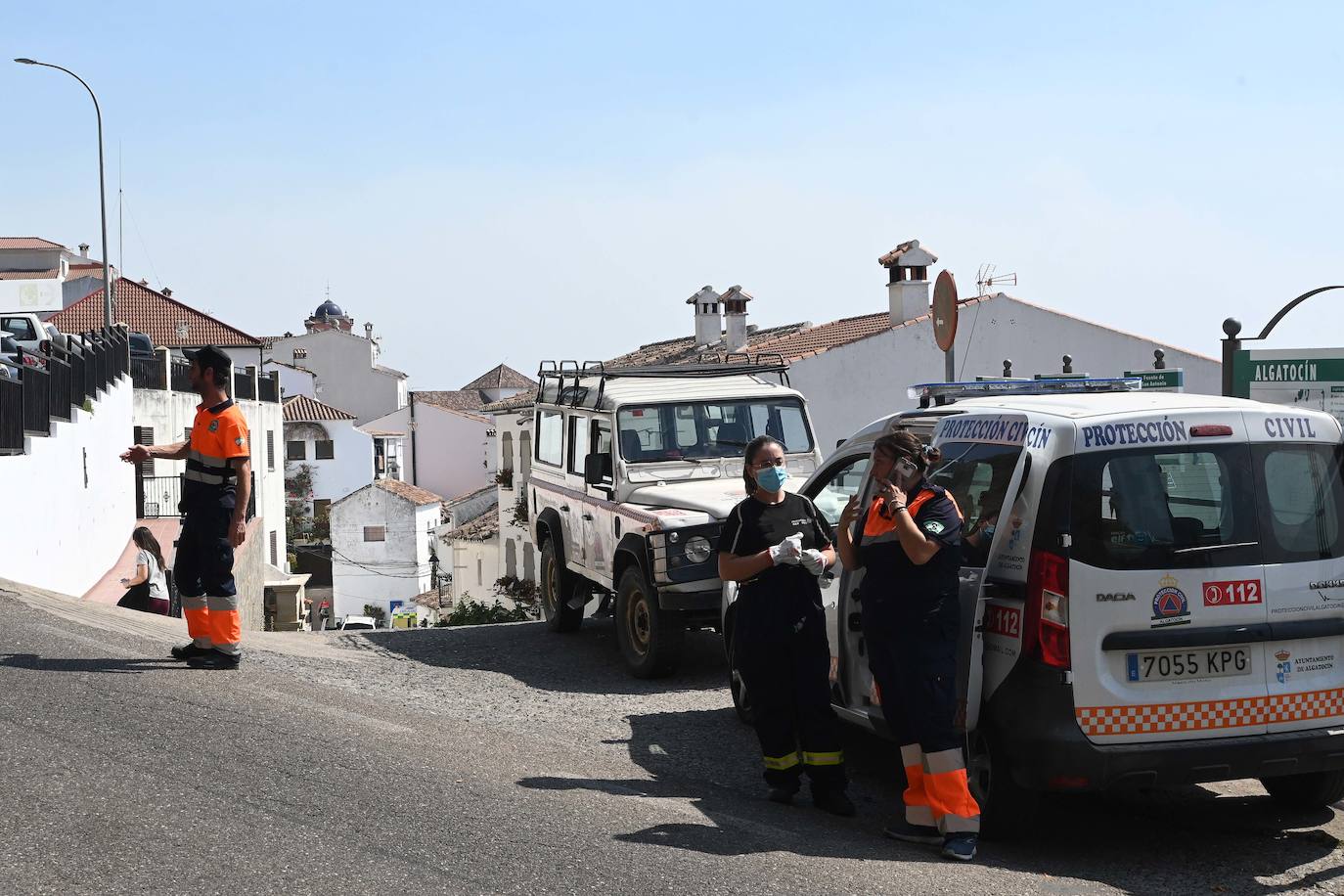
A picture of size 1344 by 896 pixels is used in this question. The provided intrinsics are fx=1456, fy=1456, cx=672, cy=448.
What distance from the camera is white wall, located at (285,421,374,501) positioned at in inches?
3137

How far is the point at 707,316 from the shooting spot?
1875 inches

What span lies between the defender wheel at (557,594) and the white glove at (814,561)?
22.2 ft

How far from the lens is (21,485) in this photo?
51.8ft

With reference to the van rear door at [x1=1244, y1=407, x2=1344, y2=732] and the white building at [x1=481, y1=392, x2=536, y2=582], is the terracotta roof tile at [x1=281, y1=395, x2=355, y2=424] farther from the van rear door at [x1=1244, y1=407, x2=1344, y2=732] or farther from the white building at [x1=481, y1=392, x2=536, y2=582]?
the van rear door at [x1=1244, y1=407, x2=1344, y2=732]

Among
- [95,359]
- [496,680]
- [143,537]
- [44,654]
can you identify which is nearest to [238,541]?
[44,654]

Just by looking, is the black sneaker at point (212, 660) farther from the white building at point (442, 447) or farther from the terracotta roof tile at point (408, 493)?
the white building at point (442, 447)

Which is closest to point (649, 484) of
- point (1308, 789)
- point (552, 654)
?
point (552, 654)

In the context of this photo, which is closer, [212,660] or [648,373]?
[212,660]

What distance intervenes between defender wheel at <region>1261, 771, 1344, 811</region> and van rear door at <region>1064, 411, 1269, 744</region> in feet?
3.15

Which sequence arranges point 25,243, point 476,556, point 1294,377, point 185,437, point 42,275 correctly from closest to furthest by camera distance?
point 1294,377
point 185,437
point 476,556
point 42,275
point 25,243

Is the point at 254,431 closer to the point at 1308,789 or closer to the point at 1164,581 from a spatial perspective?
the point at 1308,789

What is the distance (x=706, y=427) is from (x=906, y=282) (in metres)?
24.8

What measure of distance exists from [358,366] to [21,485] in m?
84.4

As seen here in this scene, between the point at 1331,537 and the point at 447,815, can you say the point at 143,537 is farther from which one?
the point at 1331,537
